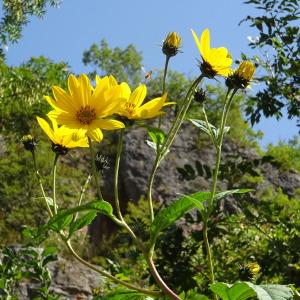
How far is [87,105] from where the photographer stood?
114 cm

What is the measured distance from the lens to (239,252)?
294 cm

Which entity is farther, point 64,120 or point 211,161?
point 211,161

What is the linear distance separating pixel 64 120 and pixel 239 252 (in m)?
1.93

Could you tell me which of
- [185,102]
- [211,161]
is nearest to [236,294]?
[185,102]

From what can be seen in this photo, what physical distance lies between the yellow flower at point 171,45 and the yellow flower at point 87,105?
0.60ft

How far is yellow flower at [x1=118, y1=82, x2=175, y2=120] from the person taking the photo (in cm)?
113

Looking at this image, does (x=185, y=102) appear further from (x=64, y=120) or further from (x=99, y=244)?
(x=99, y=244)

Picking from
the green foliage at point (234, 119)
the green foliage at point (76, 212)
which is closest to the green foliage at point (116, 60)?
the green foliage at point (234, 119)

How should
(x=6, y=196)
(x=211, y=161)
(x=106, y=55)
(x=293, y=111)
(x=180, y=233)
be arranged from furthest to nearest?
(x=106, y=55), (x=211, y=161), (x=6, y=196), (x=293, y=111), (x=180, y=233)

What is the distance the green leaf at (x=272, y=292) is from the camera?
0.83 meters

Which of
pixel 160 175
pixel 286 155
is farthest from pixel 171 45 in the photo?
pixel 286 155

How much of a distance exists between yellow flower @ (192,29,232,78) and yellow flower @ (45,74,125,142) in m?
0.18

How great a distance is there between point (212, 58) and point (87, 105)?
255 mm

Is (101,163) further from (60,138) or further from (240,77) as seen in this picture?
(240,77)
